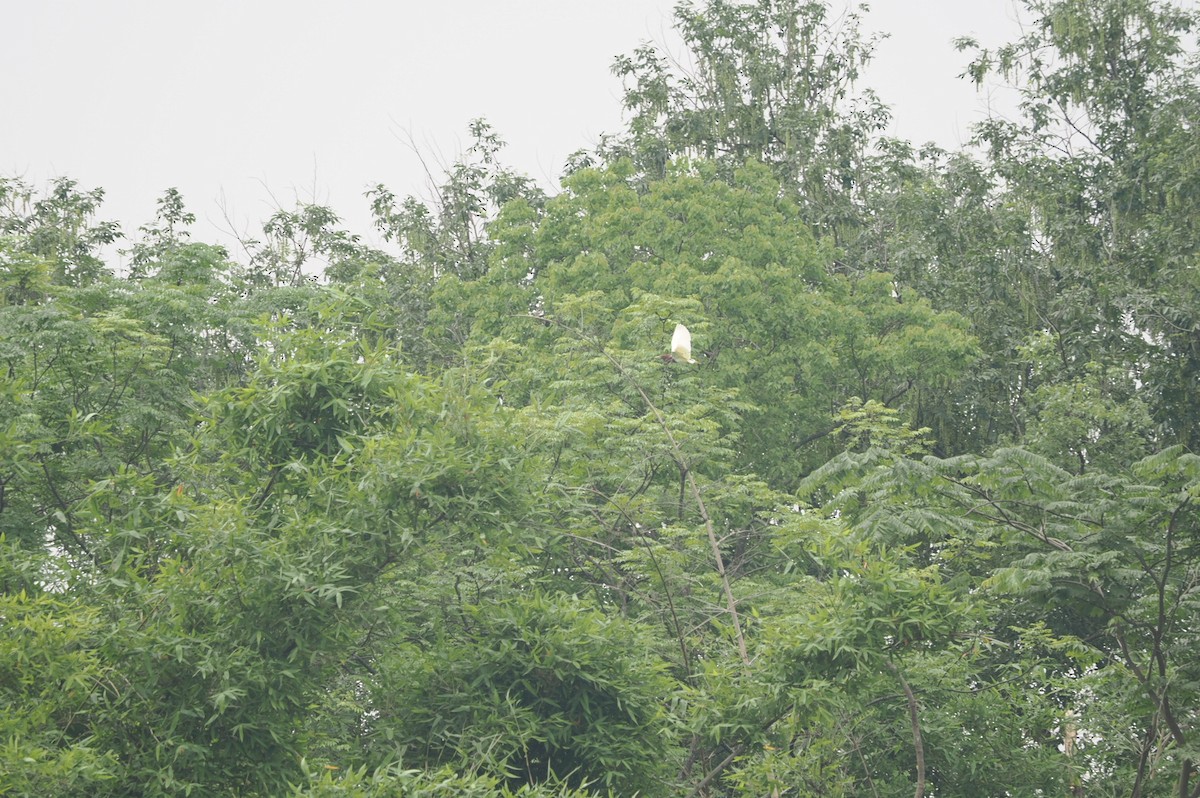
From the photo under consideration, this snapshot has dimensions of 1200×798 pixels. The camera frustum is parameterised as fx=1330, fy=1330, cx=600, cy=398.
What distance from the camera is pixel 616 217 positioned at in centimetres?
1574

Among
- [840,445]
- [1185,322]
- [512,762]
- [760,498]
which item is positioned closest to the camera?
[512,762]

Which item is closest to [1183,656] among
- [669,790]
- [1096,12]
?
[669,790]

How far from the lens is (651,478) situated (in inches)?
430

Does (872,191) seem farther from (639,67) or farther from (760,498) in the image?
(760,498)

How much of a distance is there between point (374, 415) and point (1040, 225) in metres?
12.2

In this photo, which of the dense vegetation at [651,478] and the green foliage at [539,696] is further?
the green foliage at [539,696]

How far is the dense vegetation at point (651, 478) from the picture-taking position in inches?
259

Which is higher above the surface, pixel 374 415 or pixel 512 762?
pixel 374 415

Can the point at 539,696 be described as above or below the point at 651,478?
below

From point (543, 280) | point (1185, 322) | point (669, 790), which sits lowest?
point (669, 790)

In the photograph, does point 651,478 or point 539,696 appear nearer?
point 539,696

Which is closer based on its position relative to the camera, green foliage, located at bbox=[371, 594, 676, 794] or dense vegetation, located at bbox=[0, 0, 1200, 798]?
dense vegetation, located at bbox=[0, 0, 1200, 798]

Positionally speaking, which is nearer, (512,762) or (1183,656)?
(1183,656)

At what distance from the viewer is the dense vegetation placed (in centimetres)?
657
